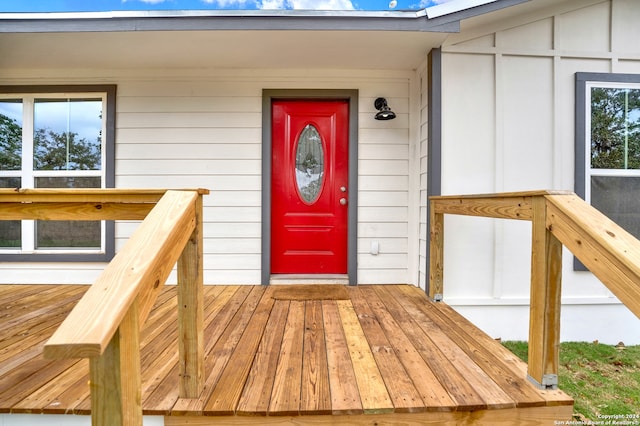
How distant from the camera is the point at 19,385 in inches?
56.3

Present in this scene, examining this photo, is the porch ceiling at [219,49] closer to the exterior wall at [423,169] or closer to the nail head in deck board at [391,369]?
the exterior wall at [423,169]

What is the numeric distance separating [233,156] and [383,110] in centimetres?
157

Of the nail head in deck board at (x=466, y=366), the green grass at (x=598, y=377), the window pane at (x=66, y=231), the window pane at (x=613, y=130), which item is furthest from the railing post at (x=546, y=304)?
the window pane at (x=66, y=231)

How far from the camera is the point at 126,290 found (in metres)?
0.78

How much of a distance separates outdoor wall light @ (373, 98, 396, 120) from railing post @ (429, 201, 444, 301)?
3.14ft

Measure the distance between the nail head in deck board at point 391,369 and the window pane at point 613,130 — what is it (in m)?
2.55

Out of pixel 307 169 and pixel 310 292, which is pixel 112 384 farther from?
pixel 307 169

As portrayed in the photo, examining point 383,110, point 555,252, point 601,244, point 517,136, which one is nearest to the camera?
point 601,244

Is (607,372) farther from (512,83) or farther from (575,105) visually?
(512,83)

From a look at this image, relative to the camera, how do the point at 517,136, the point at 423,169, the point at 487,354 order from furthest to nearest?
the point at 423,169, the point at 517,136, the point at 487,354

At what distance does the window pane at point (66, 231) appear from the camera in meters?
3.20

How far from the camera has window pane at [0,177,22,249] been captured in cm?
320

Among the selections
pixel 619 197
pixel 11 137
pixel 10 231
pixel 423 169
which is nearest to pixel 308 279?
pixel 423 169

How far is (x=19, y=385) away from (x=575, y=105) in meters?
4.29
